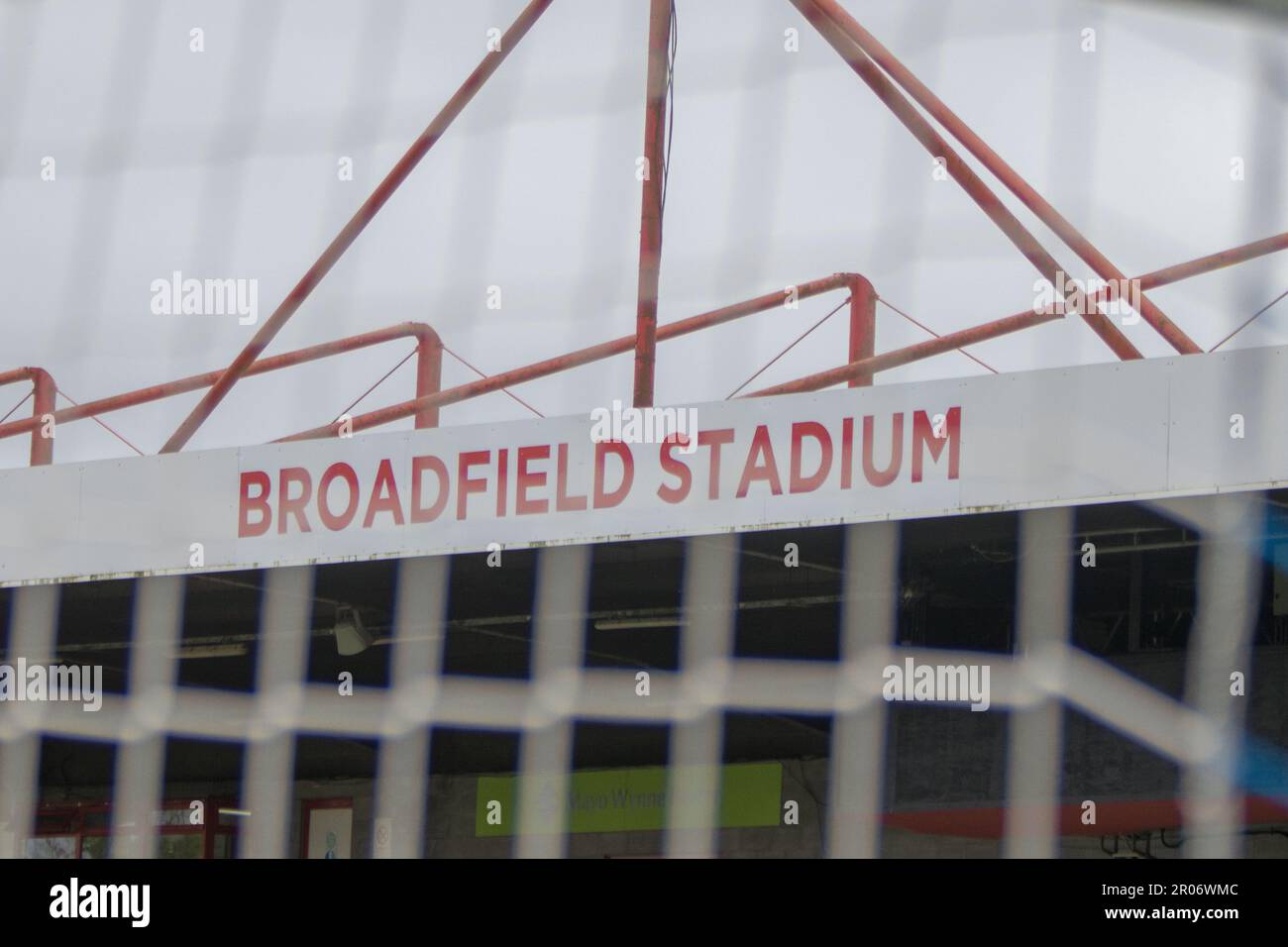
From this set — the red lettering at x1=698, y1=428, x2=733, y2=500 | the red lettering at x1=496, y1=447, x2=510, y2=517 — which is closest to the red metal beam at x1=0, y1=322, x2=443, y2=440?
the red lettering at x1=496, y1=447, x2=510, y2=517

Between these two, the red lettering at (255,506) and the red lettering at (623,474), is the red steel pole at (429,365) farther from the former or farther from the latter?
the red lettering at (623,474)

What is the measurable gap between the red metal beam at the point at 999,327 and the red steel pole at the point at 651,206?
58 cm

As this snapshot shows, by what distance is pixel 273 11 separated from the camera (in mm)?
15125

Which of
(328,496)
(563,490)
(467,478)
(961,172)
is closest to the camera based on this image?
(563,490)

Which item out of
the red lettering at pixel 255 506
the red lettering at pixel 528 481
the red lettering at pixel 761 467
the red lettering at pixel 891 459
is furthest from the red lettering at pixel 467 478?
the red lettering at pixel 891 459

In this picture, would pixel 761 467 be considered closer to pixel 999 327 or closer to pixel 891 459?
pixel 891 459

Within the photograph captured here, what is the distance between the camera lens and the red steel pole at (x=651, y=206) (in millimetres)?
10147

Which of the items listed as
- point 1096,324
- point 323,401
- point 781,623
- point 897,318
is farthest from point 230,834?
point 1096,324

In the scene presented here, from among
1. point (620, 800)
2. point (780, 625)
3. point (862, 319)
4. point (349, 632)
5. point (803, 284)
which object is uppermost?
point (803, 284)

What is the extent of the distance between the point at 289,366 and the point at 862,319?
152 inches

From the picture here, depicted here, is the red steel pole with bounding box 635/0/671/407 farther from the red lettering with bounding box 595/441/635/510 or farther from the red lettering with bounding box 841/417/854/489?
the red lettering with bounding box 841/417/854/489

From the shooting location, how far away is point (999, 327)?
10.6 meters

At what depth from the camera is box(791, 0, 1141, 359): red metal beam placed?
31.5 feet

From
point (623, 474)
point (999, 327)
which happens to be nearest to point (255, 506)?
point (623, 474)
